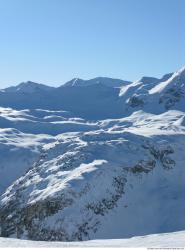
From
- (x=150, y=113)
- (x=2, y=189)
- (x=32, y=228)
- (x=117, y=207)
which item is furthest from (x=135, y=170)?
(x=150, y=113)

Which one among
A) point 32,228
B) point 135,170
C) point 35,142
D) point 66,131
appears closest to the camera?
point 32,228

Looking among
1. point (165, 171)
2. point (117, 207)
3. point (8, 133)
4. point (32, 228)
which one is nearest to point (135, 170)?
point (165, 171)

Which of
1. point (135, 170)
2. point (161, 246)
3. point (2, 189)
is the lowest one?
point (2, 189)

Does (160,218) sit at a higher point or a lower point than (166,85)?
lower

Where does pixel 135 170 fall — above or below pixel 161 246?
below

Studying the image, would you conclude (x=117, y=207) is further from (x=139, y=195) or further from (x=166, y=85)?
(x=166, y=85)

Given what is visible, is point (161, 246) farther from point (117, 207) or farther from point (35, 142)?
point (35, 142)

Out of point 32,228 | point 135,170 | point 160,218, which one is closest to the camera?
point 32,228

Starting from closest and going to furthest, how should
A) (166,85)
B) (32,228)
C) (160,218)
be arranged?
1. (32,228)
2. (160,218)
3. (166,85)

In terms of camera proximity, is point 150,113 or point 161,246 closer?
point 161,246
